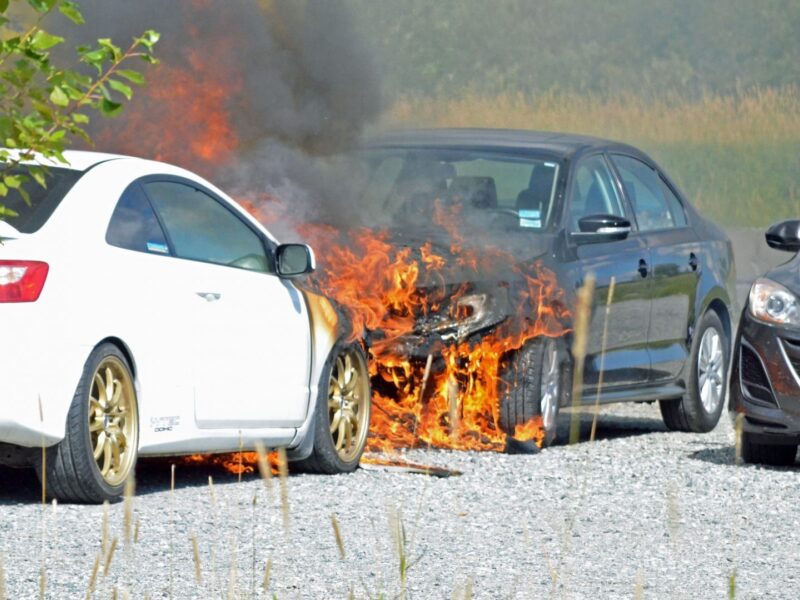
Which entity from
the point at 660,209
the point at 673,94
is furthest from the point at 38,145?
the point at 673,94

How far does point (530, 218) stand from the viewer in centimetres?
1242

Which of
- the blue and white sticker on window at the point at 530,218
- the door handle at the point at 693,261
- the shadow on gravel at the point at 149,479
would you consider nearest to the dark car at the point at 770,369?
the blue and white sticker on window at the point at 530,218

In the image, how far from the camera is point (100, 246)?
867 cm

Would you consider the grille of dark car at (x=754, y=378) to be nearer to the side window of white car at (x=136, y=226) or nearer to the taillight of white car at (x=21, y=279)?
the side window of white car at (x=136, y=226)

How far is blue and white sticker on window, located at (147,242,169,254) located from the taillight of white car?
843mm

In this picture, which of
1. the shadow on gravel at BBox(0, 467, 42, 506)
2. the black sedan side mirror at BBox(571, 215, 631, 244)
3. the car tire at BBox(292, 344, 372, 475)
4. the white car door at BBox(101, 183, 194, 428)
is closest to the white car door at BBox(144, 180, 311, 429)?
the white car door at BBox(101, 183, 194, 428)

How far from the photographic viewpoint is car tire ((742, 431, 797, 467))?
11.5 meters

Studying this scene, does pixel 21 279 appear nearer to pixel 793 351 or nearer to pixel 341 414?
pixel 341 414

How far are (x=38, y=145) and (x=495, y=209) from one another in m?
7.89

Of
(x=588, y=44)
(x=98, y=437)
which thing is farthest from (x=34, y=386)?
(x=588, y=44)

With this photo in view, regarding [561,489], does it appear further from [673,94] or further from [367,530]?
[673,94]

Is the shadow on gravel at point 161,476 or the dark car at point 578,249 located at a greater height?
the dark car at point 578,249

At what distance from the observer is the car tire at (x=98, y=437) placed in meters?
8.49

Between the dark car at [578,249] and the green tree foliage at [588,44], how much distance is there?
34707mm
